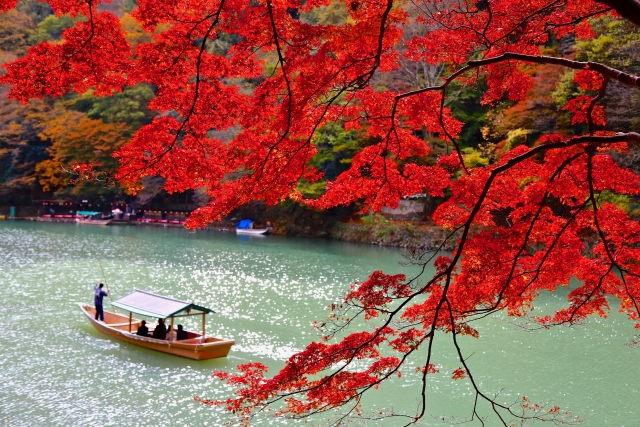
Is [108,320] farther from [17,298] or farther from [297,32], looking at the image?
[297,32]

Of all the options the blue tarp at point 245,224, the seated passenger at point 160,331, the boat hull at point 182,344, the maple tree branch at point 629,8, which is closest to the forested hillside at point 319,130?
the blue tarp at point 245,224

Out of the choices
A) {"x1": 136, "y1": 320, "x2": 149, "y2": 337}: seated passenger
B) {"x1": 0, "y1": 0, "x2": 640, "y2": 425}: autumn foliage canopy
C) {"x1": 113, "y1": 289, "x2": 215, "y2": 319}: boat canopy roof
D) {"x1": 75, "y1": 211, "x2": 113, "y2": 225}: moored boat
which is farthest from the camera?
{"x1": 75, "y1": 211, "x2": 113, "y2": 225}: moored boat

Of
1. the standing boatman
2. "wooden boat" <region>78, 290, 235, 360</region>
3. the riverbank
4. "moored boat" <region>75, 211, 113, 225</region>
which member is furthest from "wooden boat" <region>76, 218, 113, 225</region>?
the standing boatman

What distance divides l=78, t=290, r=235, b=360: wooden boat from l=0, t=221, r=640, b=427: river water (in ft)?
0.51

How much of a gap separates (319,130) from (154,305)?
15.2 meters

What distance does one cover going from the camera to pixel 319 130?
75.7 feet

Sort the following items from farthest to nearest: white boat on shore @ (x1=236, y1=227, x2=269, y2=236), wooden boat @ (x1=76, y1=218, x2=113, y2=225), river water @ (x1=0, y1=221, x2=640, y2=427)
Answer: wooden boat @ (x1=76, y1=218, x2=113, y2=225)
white boat on shore @ (x1=236, y1=227, x2=269, y2=236)
river water @ (x1=0, y1=221, x2=640, y2=427)

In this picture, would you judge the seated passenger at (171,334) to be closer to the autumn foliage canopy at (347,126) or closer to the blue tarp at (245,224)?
the autumn foliage canopy at (347,126)

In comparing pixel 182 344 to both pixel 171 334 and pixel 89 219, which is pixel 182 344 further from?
pixel 89 219

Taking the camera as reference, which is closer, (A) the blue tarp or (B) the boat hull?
(B) the boat hull

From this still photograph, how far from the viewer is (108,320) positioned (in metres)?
10.4

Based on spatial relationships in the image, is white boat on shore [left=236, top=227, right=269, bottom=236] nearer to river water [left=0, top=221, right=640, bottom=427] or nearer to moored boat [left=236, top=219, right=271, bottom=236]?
moored boat [left=236, top=219, right=271, bottom=236]

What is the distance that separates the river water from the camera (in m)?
6.71

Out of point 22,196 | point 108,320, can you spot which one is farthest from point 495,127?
point 22,196
